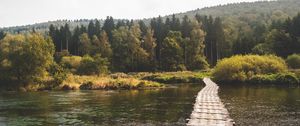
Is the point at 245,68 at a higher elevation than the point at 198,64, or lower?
lower

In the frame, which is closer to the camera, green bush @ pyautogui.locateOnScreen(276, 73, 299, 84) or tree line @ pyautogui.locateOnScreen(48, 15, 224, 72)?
green bush @ pyautogui.locateOnScreen(276, 73, 299, 84)

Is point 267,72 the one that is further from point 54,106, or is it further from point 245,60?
point 54,106

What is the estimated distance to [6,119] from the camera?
40531mm

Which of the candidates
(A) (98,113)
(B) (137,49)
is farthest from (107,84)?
(B) (137,49)

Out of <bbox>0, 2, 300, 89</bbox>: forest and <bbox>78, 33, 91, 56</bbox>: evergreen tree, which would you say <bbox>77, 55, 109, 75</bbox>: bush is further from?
<bbox>78, 33, 91, 56</bbox>: evergreen tree

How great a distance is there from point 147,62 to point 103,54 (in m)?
14.9

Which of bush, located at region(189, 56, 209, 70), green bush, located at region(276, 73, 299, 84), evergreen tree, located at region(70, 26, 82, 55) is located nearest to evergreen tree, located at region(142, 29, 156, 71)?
bush, located at region(189, 56, 209, 70)

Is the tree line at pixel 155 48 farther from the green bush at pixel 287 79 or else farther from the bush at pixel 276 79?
the green bush at pixel 287 79

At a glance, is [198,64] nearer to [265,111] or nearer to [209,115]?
[265,111]

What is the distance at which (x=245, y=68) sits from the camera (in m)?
99.7

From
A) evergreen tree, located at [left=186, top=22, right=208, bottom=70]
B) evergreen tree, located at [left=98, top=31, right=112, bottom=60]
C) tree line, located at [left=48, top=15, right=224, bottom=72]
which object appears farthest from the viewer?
evergreen tree, located at [left=98, top=31, right=112, bottom=60]

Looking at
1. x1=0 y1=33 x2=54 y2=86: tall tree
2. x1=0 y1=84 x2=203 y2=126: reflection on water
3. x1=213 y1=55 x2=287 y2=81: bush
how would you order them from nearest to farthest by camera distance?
x1=0 y1=84 x2=203 y2=126: reflection on water, x1=0 y1=33 x2=54 y2=86: tall tree, x1=213 y1=55 x2=287 y2=81: bush

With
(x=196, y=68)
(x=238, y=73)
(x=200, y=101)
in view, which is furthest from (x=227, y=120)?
(x=196, y=68)

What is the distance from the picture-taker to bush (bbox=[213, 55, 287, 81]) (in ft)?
320
